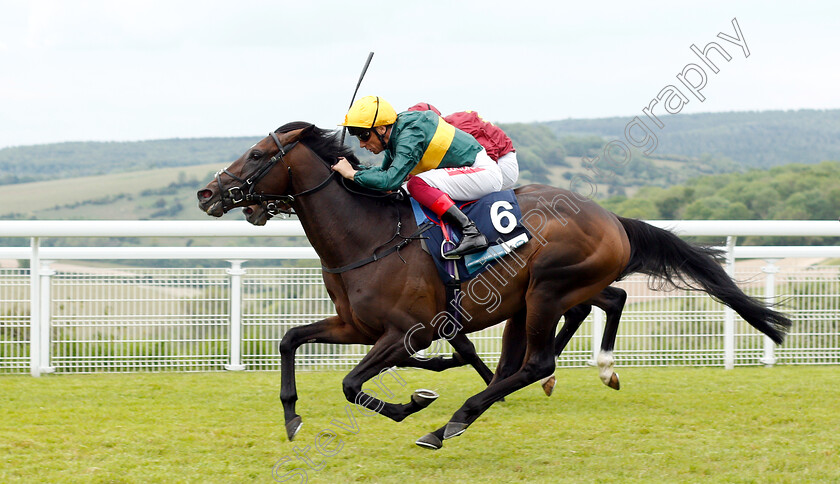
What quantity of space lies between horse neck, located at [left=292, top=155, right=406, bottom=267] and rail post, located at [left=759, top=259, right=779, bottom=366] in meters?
3.88

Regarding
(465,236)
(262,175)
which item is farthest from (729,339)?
(262,175)

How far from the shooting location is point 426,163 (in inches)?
168

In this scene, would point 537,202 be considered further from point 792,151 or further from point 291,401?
point 792,151

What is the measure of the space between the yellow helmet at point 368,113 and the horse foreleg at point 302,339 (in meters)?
0.96

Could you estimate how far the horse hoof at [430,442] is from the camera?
402 centimetres

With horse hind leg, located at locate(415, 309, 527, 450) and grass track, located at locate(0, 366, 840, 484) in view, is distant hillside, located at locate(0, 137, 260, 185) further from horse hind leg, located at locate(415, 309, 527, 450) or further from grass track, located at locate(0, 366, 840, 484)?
horse hind leg, located at locate(415, 309, 527, 450)

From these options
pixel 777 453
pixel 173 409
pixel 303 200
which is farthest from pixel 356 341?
pixel 777 453

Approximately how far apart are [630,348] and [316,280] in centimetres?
253

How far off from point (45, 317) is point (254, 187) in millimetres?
3081

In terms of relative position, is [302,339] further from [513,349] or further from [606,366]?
[606,366]

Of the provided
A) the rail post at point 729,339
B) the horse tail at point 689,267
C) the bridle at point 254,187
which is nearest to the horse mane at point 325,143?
the bridle at point 254,187

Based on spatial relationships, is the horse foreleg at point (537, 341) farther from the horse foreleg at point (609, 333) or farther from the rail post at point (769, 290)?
the rail post at point (769, 290)

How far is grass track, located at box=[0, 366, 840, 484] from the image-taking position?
3867mm

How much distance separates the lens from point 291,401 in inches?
165
